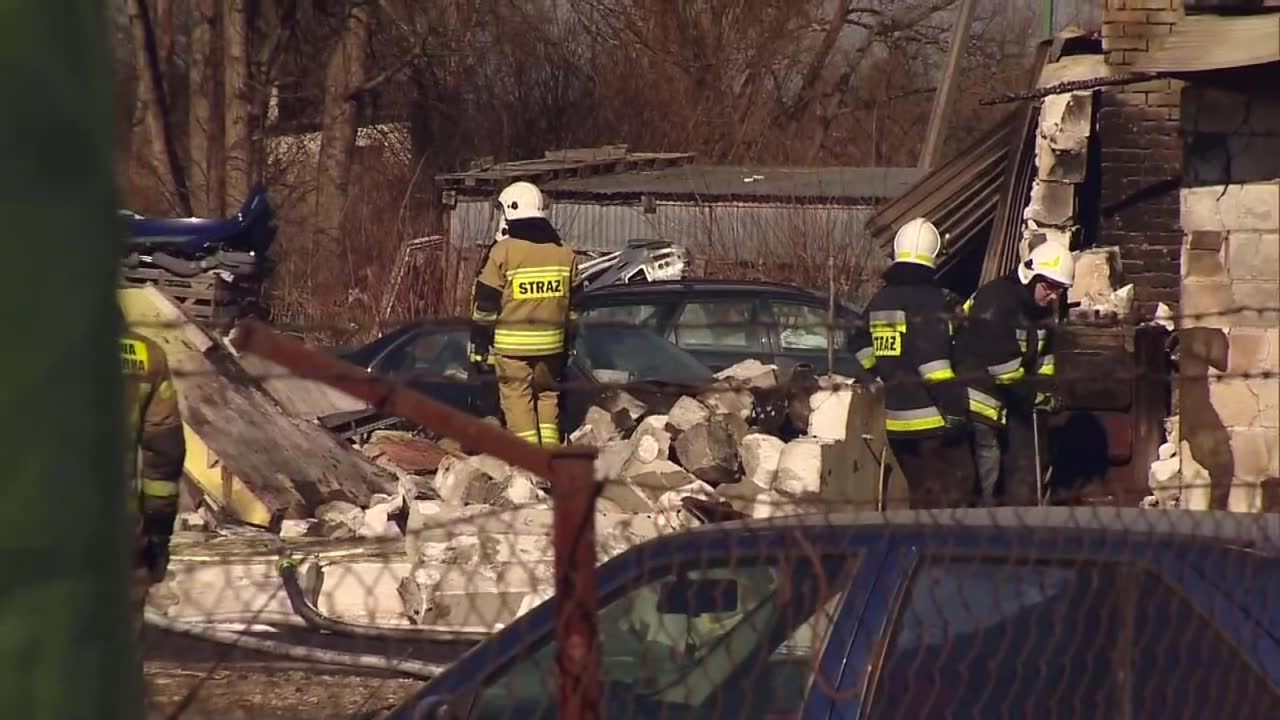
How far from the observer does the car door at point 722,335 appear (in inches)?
463

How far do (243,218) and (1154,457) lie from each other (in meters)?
8.08

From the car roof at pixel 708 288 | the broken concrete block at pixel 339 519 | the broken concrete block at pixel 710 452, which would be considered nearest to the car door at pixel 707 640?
the broken concrete block at pixel 339 519

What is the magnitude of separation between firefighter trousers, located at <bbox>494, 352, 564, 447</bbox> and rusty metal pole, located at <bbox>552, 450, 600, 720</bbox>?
6710 mm

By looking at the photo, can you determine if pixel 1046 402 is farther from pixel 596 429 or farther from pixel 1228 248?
pixel 596 429

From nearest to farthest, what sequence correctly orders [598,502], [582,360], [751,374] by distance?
1. [598,502]
2. [751,374]
3. [582,360]

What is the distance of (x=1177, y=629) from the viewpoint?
10.8ft

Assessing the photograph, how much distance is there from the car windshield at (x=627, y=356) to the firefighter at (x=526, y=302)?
1.51m

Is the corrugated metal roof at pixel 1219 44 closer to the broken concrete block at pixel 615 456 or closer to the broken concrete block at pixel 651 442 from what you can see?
the broken concrete block at pixel 651 442

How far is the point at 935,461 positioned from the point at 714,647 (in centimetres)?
497

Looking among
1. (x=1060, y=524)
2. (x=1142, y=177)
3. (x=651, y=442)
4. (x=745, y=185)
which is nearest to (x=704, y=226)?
(x=745, y=185)

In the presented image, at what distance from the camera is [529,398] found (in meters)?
9.24

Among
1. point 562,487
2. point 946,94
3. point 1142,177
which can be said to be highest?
point 946,94

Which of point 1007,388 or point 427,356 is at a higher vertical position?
point 1007,388

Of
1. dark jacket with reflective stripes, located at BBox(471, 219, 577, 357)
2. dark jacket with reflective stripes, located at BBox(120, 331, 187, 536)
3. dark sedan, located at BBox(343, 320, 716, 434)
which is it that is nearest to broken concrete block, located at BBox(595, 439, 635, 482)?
dark sedan, located at BBox(343, 320, 716, 434)
